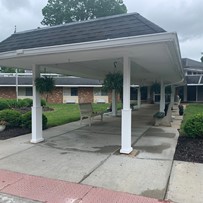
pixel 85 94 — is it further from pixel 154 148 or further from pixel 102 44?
pixel 102 44

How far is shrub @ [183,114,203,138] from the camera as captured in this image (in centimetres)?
798

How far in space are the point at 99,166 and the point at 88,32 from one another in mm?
3371

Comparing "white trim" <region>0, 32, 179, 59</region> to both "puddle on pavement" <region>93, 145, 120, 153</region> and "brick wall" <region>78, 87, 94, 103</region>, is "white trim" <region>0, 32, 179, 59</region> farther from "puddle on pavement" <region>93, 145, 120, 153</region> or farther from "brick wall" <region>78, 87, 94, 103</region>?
"brick wall" <region>78, 87, 94, 103</region>

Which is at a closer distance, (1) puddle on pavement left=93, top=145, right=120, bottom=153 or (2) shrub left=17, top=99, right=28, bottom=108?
(1) puddle on pavement left=93, top=145, right=120, bottom=153

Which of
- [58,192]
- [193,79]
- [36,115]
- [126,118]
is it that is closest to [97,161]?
[126,118]

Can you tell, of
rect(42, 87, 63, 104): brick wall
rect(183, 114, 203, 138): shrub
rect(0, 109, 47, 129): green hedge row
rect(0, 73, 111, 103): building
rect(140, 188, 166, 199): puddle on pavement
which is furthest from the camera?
rect(42, 87, 63, 104): brick wall

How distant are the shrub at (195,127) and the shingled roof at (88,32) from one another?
159 inches

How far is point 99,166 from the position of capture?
567cm

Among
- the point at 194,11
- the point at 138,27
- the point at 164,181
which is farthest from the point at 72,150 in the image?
the point at 194,11

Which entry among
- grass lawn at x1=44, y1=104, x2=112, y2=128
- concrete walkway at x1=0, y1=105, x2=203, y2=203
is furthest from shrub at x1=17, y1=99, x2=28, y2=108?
concrete walkway at x1=0, y1=105, x2=203, y2=203

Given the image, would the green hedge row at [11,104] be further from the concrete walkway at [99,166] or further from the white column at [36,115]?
the white column at [36,115]

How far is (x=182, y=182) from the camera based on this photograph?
185 inches

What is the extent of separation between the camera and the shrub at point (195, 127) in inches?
314

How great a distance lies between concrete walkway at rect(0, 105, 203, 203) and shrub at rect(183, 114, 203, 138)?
0.62 metres
